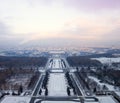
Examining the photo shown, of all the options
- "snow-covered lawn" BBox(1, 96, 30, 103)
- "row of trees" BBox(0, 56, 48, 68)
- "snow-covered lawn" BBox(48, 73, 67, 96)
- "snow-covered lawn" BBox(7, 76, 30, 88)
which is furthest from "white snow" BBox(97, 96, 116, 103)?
"row of trees" BBox(0, 56, 48, 68)

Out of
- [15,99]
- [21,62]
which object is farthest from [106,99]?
[21,62]

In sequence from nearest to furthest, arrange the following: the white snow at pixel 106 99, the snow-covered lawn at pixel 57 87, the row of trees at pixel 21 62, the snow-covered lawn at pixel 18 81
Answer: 1. the white snow at pixel 106 99
2. the snow-covered lawn at pixel 57 87
3. the snow-covered lawn at pixel 18 81
4. the row of trees at pixel 21 62

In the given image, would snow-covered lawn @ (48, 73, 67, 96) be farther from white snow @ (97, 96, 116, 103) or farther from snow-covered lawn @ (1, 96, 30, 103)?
white snow @ (97, 96, 116, 103)

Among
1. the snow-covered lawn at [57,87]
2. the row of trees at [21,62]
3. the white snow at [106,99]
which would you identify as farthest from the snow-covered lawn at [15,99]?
the row of trees at [21,62]

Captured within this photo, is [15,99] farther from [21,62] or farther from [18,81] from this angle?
[21,62]

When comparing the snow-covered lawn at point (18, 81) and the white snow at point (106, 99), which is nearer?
the white snow at point (106, 99)

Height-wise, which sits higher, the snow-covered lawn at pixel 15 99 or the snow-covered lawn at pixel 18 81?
the snow-covered lawn at pixel 18 81

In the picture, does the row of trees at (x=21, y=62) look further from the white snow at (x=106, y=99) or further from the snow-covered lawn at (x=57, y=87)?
the white snow at (x=106, y=99)

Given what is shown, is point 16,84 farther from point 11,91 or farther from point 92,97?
point 92,97

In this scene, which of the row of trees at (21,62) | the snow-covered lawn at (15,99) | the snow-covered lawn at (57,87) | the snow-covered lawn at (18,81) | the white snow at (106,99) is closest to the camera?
the white snow at (106,99)

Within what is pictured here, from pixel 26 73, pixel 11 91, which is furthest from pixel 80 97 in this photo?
pixel 26 73

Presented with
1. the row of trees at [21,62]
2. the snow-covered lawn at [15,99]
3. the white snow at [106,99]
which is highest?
the row of trees at [21,62]

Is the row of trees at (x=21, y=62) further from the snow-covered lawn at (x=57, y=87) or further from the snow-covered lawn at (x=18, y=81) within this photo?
the snow-covered lawn at (x=57, y=87)
